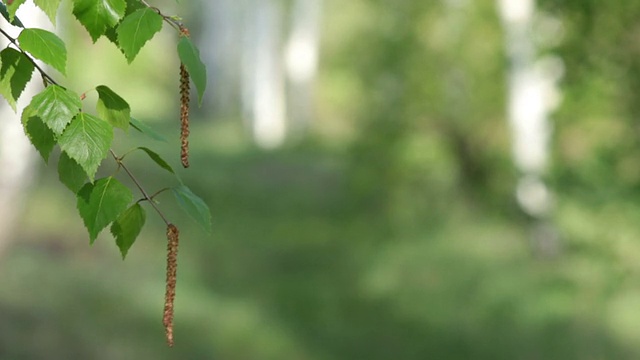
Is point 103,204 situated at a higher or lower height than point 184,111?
lower

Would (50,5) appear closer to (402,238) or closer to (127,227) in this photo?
(127,227)

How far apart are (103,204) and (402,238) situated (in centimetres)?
1434

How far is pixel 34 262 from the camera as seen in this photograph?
448 inches

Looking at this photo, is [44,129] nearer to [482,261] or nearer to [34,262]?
[34,262]

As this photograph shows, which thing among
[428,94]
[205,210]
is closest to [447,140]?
[428,94]

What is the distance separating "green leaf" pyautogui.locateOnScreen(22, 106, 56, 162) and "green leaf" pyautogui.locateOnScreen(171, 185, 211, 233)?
233 millimetres

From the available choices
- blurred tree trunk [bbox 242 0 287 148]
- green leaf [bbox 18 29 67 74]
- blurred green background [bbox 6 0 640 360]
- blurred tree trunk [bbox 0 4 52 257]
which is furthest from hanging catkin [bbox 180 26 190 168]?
blurred tree trunk [bbox 242 0 287 148]

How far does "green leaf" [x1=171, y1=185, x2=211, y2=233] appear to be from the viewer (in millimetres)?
2025

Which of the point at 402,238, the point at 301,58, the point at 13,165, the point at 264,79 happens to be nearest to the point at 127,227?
the point at 13,165

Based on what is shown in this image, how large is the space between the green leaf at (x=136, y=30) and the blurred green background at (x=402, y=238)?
6.71 metres

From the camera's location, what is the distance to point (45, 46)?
1970mm

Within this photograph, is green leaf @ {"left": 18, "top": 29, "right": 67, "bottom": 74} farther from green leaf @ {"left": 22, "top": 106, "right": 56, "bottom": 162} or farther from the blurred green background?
the blurred green background

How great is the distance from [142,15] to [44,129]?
278mm

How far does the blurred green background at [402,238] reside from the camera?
9602 millimetres
